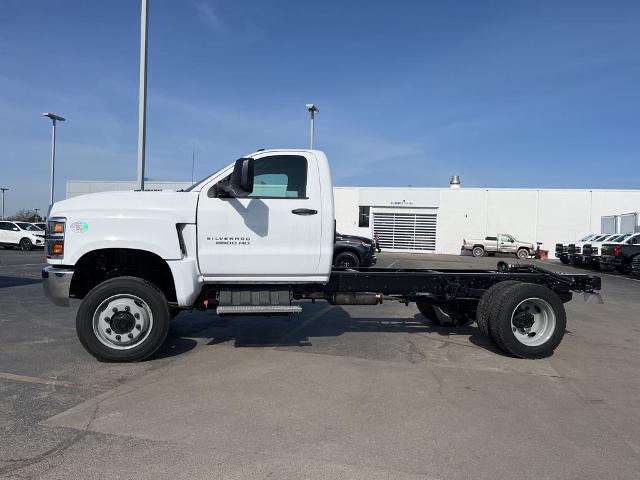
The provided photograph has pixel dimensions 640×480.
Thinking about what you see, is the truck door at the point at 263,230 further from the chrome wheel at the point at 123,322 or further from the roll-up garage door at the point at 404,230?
the roll-up garage door at the point at 404,230

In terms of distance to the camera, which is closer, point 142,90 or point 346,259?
point 142,90

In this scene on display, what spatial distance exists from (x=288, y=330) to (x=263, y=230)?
89.0 inches

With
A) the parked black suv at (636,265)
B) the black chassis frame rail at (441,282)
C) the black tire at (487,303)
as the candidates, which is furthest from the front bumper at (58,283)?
the parked black suv at (636,265)

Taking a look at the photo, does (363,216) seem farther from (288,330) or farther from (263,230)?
(263,230)

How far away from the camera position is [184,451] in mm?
3371

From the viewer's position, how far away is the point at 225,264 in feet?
18.7

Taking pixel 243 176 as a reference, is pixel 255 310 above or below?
below

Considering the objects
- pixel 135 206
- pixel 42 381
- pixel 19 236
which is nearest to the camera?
pixel 42 381

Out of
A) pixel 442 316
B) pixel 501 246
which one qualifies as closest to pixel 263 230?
pixel 442 316

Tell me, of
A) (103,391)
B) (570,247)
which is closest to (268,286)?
(103,391)

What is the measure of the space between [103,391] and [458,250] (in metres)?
38.5

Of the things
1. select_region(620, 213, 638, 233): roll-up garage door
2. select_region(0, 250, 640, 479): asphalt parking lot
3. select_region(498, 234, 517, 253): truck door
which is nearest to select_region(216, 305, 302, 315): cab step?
select_region(0, 250, 640, 479): asphalt parking lot

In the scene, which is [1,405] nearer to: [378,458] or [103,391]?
[103,391]

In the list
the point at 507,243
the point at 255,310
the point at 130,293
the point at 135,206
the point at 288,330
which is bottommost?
the point at 288,330
